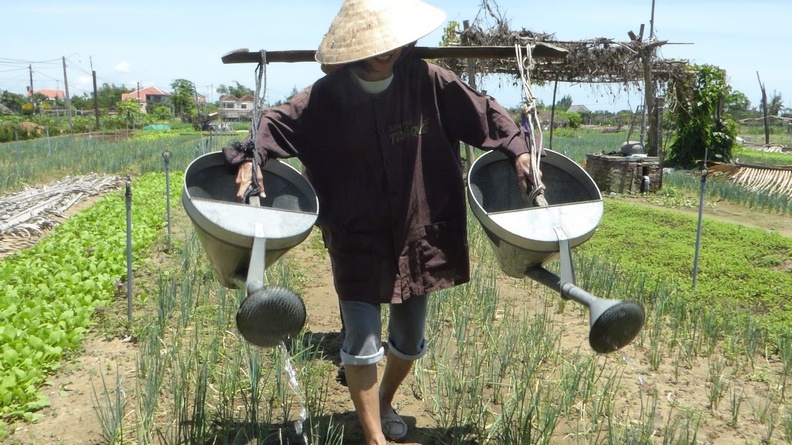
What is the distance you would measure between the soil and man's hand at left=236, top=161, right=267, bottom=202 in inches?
29.0

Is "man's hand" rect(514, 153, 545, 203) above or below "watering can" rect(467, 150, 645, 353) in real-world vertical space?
above

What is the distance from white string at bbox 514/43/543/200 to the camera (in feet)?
7.13

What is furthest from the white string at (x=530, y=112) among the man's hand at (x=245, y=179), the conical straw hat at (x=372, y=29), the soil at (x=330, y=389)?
the soil at (x=330, y=389)

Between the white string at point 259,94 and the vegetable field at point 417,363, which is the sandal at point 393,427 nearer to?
the vegetable field at point 417,363

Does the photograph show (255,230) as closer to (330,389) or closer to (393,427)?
(393,427)

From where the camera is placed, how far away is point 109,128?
40.2 meters

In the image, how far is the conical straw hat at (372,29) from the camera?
2.06m

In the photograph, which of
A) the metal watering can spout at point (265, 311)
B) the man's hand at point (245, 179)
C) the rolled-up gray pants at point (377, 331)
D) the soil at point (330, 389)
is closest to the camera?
the metal watering can spout at point (265, 311)

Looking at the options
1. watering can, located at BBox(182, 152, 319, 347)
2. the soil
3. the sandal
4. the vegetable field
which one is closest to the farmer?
watering can, located at BBox(182, 152, 319, 347)

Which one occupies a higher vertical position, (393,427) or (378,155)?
(378,155)

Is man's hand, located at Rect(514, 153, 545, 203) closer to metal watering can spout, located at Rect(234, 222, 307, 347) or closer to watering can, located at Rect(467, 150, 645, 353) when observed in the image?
watering can, located at Rect(467, 150, 645, 353)

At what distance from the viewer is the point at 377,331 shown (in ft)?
7.18

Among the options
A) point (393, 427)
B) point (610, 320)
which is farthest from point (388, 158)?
point (393, 427)

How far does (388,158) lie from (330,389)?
3.69 ft
